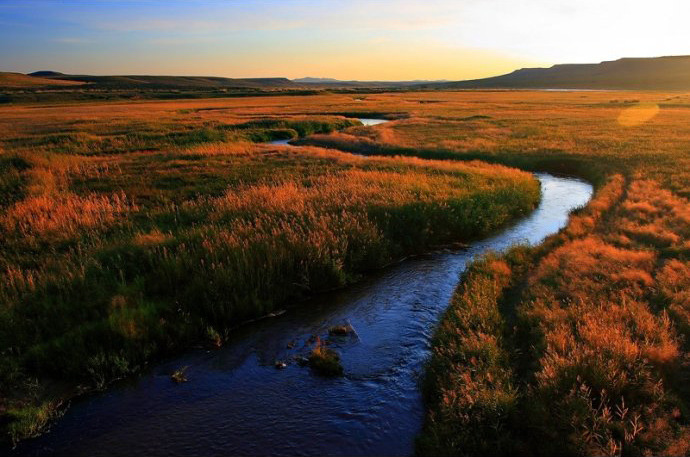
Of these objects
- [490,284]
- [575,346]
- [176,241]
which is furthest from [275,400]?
[490,284]

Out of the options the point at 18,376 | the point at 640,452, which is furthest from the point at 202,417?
the point at 640,452

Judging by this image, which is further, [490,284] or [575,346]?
[490,284]

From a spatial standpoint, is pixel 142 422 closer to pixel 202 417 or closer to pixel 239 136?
pixel 202 417

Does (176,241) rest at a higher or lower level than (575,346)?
higher

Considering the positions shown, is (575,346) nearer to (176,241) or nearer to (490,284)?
(490,284)

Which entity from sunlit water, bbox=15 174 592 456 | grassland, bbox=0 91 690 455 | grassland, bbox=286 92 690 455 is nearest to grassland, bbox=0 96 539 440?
grassland, bbox=0 91 690 455

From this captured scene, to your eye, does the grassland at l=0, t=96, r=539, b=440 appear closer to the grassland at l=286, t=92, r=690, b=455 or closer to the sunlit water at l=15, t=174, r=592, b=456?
the sunlit water at l=15, t=174, r=592, b=456
